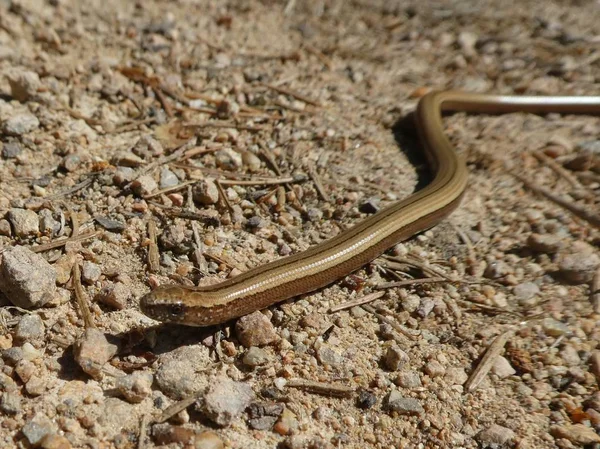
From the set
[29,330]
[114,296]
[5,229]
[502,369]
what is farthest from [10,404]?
[502,369]

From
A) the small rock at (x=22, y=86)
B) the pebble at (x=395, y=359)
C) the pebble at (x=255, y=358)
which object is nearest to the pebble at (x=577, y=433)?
the pebble at (x=395, y=359)

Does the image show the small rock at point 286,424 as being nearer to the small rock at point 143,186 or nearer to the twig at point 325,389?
the twig at point 325,389

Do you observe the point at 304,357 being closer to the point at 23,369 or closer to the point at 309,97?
the point at 23,369

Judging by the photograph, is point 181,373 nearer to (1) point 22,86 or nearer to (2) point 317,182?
(2) point 317,182

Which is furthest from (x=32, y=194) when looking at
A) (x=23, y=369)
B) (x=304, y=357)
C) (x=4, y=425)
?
(x=304, y=357)

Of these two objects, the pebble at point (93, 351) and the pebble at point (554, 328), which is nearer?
the pebble at point (93, 351)

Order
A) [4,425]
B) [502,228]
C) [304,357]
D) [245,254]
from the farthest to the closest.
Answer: [502,228] < [245,254] < [304,357] < [4,425]
